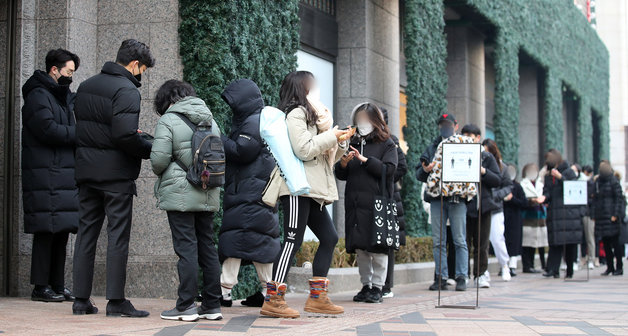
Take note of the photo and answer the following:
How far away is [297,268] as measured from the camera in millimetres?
10648

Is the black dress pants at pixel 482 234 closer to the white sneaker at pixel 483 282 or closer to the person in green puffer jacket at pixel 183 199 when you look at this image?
the white sneaker at pixel 483 282

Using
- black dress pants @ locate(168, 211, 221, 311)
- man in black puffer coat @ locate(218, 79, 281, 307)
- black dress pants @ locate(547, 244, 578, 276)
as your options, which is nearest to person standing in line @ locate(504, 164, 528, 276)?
black dress pants @ locate(547, 244, 578, 276)

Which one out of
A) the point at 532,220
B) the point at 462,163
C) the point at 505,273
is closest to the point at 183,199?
the point at 462,163

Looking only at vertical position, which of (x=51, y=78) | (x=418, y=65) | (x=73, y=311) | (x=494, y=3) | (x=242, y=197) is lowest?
(x=73, y=311)

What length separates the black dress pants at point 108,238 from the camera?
7.40 metres

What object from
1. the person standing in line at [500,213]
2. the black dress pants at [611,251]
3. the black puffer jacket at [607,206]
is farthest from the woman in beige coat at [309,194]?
the black dress pants at [611,251]

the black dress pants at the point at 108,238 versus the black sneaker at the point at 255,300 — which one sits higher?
the black dress pants at the point at 108,238

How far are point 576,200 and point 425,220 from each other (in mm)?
2368

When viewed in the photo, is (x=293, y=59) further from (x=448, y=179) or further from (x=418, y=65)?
(x=418, y=65)

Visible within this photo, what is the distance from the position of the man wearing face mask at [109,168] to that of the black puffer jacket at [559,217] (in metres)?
8.55

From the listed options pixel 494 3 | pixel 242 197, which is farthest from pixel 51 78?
pixel 494 3

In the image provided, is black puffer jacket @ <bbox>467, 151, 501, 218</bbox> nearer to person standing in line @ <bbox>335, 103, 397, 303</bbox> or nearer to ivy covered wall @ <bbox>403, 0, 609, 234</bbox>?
person standing in line @ <bbox>335, 103, 397, 303</bbox>

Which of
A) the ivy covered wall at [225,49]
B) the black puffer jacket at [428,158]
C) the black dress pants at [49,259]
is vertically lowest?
the black dress pants at [49,259]

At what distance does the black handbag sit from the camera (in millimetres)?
9312
